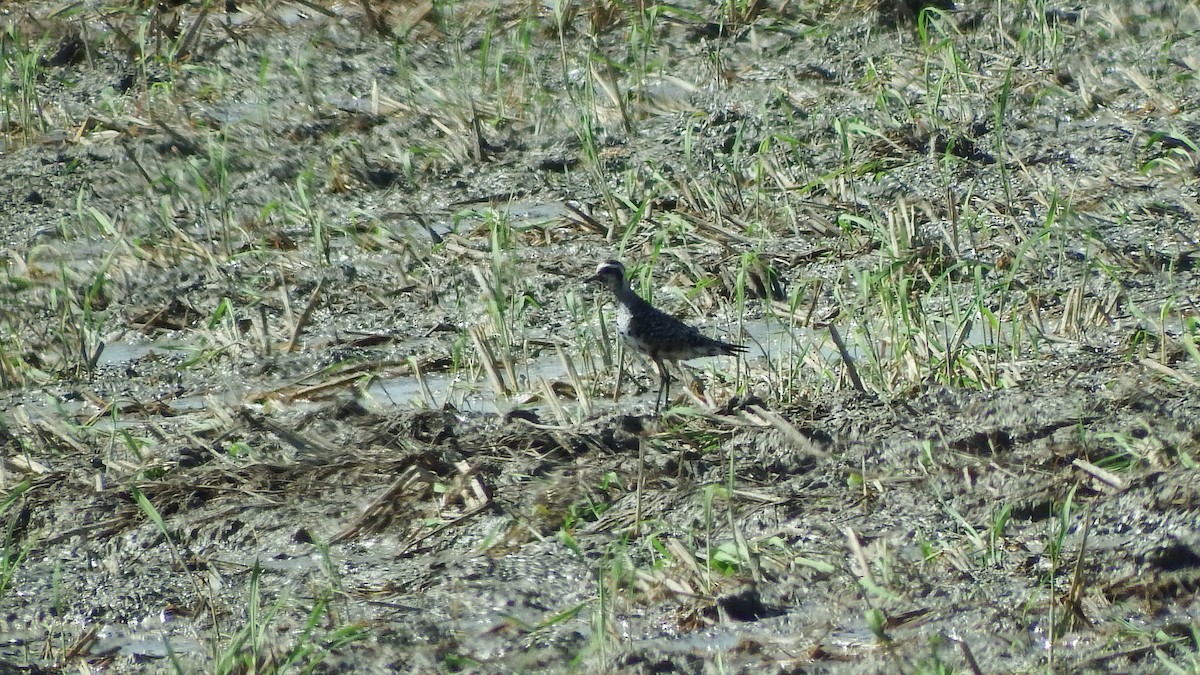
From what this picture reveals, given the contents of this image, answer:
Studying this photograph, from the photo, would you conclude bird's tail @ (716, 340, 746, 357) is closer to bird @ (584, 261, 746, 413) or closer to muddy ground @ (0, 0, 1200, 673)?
bird @ (584, 261, 746, 413)

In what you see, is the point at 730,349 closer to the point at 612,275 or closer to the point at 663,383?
the point at 663,383

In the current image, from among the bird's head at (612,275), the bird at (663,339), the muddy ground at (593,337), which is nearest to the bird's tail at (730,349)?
the bird at (663,339)

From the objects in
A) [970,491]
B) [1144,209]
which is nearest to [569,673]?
[970,491]

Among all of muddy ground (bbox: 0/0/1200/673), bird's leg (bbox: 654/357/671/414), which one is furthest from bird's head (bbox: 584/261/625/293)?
bird's leg (bbox: 654/357/671/414)

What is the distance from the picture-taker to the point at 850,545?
14.4 feet

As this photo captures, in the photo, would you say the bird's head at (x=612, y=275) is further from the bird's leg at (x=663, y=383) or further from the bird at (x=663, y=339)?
the bird's leg at (x=663, y=383)

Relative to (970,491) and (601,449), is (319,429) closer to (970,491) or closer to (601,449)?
(601,449)

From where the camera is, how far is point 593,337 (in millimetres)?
6445

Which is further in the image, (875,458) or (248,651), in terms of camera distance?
(875,458)

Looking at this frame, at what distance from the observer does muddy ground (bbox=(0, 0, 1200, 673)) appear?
14.0 ft

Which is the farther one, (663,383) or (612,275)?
(612,275)

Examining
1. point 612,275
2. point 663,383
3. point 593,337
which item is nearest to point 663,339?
point 663,383

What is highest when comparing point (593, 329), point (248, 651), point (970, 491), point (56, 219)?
point (970, 491)

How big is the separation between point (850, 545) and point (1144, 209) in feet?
10.2
